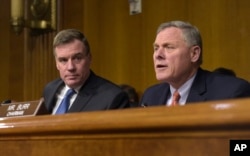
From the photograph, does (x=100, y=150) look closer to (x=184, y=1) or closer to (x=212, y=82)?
(x=212, y=82)

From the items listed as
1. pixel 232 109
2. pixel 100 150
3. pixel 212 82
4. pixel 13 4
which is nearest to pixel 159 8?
pixel 13 4

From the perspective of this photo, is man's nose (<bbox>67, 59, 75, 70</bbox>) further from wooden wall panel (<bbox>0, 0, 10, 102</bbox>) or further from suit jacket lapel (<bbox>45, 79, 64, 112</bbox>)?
wooden wall panel (<bbox>0, 0, 10, 102</bbox>)

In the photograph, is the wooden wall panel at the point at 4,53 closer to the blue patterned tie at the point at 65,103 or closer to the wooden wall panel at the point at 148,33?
the wooden wall panel at the point at 148,33

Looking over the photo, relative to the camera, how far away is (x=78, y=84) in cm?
234

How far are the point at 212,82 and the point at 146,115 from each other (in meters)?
1.29

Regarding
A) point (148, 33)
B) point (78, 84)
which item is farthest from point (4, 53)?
point (78, 84)

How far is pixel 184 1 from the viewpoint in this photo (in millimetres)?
3102

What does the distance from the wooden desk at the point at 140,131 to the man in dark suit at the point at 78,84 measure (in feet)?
3.39

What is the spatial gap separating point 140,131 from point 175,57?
1407 millimetres

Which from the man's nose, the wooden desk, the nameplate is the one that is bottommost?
the nameplate

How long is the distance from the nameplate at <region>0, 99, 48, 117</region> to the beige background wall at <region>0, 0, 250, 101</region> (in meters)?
1.35

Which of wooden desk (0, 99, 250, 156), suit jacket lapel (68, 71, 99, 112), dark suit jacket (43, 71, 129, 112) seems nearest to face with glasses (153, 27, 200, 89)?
dark suit jacket (43, 71, 129, 112)

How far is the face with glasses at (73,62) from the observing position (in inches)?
92.2

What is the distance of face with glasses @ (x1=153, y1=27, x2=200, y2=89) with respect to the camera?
2.21 metres
